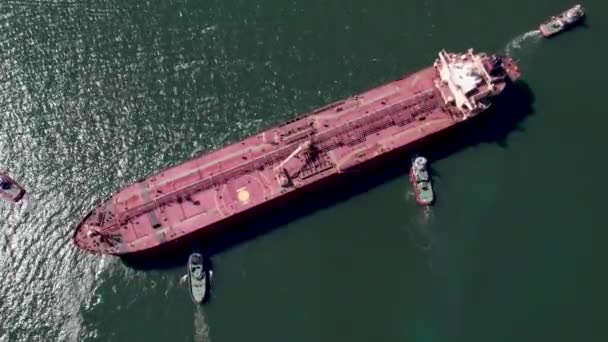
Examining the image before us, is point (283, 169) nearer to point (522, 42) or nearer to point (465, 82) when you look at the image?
point (465, 82)

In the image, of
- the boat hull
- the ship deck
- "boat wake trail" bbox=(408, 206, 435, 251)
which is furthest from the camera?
the boat hull

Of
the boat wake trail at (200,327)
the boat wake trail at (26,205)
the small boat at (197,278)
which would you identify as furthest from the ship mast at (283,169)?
the boat wake trail at (26,205)

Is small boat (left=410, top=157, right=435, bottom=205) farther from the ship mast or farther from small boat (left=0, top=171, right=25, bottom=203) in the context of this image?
small boat (left=0, top=171, right=25, bottom=203)

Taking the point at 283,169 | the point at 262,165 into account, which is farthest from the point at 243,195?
the point at 283,169

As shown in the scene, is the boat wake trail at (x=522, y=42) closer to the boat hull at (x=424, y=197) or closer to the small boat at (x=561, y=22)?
the small boat at (x=561, y=22)

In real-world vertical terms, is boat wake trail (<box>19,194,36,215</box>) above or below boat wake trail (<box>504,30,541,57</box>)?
below

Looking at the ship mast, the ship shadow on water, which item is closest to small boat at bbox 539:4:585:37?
the ship shadow on water
